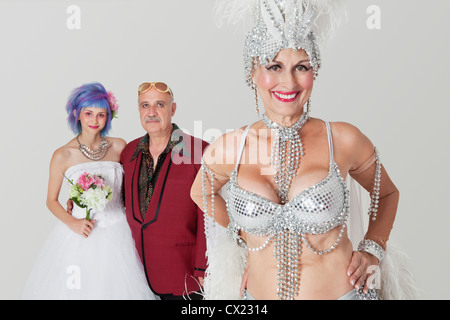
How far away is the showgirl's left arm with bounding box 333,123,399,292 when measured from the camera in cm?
275

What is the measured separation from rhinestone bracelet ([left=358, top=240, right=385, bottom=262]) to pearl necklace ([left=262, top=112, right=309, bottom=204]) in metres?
0.54

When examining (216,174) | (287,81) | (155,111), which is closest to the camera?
(287,81)

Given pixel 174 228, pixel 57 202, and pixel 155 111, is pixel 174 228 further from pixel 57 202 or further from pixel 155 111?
pixel 57 202

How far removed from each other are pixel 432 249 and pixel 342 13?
3038 mm

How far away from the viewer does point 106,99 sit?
4238 millimetres

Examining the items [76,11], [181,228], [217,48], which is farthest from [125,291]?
[76,11]

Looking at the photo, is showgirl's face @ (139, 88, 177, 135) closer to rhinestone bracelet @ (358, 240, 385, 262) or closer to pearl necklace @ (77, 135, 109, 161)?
pearl necklace @ (77, 135, 109, 161)

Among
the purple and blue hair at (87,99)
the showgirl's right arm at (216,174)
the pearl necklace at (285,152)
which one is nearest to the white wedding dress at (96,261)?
the purple and blue hair at (87,99)

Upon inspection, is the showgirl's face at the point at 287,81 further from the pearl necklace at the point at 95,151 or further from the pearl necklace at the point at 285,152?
the pearl necklace at the point at 95,151

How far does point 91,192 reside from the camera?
3928mm

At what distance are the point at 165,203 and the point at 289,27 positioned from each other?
1716 millimetres

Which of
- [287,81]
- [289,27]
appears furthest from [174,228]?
[289,27]

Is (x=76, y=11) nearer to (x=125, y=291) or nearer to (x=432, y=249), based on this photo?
(x=125, y=291)

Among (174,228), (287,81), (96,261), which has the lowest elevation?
(96,261)
